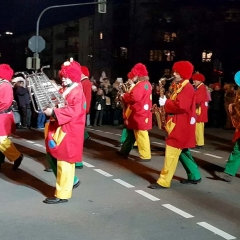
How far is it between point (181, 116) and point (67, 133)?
198 cm

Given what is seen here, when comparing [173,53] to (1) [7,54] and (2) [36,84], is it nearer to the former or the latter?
(1) [7,54]

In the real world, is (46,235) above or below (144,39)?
below

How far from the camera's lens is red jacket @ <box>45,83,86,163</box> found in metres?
6.76

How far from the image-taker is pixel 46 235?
5762 mm

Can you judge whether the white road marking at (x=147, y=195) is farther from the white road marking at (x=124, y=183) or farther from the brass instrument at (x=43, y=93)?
the brass instrument at (x=43, y=93)

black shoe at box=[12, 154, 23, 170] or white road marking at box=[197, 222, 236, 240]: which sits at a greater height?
black shoe at box=[12, 154, 23, 170]

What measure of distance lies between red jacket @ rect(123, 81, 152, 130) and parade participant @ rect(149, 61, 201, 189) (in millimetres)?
2112

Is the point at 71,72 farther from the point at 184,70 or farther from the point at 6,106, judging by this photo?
the point at 6,106

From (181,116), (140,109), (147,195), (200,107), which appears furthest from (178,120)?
(200,107)

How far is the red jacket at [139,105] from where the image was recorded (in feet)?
33.3

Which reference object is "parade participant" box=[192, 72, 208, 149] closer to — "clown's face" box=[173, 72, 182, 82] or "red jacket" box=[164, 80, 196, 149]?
"clown's face" box=[173, 72, 182, 82]

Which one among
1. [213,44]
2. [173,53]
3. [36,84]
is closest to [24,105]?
[36,84]

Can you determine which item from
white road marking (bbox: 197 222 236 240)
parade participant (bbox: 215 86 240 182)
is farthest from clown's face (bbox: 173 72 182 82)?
white road marking (bbox: 197 222 236 240)

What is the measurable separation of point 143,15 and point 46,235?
182 feet
